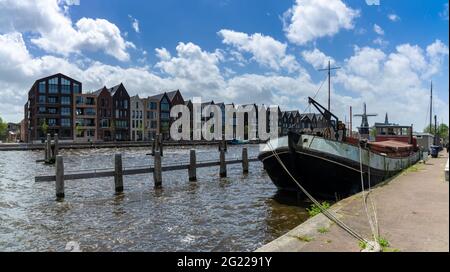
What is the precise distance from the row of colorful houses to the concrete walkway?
6343 centimetres

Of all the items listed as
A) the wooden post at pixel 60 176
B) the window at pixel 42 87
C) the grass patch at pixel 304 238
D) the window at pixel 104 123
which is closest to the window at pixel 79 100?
the window at pixel 104 123

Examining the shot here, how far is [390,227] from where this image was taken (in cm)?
670

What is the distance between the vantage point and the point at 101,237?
10219 millimetres

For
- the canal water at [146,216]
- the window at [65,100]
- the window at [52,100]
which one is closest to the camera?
the canal water at [146,216]

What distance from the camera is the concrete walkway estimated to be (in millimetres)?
5547

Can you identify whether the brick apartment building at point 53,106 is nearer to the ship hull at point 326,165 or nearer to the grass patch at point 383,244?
the ship hull at point 326,165

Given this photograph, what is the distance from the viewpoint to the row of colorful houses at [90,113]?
257 feet

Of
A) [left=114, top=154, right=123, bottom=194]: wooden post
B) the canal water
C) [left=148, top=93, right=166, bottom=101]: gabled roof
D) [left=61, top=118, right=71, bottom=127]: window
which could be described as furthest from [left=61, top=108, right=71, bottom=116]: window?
[left=114, top=154, right=123, bottom=194]: wooden post

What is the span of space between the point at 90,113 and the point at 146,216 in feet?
253

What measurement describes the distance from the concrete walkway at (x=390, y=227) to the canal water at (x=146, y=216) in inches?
110

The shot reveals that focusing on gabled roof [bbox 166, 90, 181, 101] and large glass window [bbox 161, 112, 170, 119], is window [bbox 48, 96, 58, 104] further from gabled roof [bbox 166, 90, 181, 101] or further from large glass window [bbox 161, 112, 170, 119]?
gabled roof [bbox 166, 90, 181, 101]
